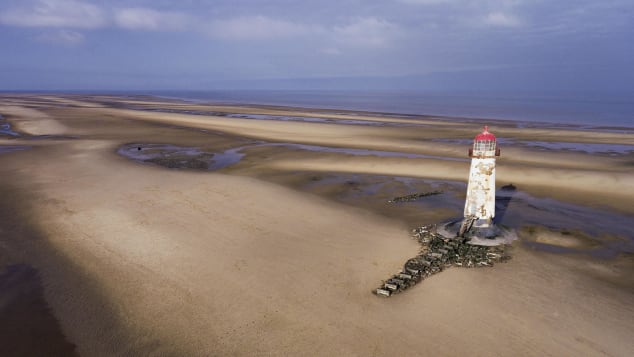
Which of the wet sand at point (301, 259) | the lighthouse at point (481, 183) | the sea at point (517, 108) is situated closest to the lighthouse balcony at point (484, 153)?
the lighthouse at point (481, 183)

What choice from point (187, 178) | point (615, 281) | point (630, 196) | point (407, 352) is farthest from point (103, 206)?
point (630, 196)

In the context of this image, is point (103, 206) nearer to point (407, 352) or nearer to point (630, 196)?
point (407, 352)

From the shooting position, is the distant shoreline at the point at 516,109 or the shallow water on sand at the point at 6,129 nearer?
the shallow water on sand at the point at 6,129

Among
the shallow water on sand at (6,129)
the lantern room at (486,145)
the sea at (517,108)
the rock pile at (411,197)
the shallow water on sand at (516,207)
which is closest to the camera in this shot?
the lantern room at (486,145)

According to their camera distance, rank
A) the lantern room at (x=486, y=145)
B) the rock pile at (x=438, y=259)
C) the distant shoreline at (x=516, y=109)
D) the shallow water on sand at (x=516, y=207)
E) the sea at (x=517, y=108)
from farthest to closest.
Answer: the sea at (x=517, y=108), the distant shoreline at (x=516, y=109), the shallow water on sand at (x=516, y=207), the lantern room at (x=486, y=145), the rock pile at (x=438, y=259)

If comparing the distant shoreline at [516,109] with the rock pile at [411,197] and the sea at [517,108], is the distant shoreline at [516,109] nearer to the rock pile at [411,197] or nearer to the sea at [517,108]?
the sea at [517,108]

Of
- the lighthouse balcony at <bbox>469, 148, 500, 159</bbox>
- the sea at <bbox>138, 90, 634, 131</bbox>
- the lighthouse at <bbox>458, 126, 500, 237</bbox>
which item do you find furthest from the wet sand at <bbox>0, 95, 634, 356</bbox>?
the sea at <bbox>138, 90, 634, 131</bbox>

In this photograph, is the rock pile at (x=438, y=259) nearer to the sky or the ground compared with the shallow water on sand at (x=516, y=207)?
nearer to the ground
